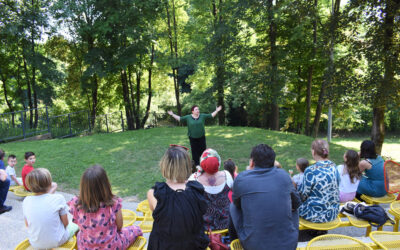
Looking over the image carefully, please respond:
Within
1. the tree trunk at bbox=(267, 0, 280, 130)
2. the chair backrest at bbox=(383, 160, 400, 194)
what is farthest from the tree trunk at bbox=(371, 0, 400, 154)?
the tree trunk at bbox=(267, 0, 280, 130)

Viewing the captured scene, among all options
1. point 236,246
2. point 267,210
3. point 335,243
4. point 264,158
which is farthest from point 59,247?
point 335,243

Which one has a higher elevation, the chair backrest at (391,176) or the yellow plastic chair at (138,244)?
the chair backrest at (391,176)

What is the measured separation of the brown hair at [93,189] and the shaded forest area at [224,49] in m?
8.47

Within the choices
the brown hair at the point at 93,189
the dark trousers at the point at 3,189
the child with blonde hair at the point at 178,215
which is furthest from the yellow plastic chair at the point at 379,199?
the dark trousers at the point at 3,189

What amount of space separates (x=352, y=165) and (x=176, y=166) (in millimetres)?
2928

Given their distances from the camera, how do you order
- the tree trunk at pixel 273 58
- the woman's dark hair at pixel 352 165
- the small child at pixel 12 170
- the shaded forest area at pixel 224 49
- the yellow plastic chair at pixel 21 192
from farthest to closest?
the tree trunk at pixel 273 58 < the shaded forest area at pixel 224 49 < the small child at pixel 12 170 < the yellow plastic chair at pixel 21 192 < the woman's dark hair at pixel 352 165

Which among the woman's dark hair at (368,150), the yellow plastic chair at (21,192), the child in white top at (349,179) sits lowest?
the yellow plastic chair at (21,192)

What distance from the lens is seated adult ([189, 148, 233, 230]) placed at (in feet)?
10.1

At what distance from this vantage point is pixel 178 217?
2.24 meters

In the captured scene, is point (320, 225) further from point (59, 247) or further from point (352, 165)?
point (59, 247)

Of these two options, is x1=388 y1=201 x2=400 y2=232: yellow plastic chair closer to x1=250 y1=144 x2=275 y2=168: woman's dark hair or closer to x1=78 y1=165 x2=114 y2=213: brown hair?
x1=250 y1=144 x2=275 y2=168: woman's dark hair

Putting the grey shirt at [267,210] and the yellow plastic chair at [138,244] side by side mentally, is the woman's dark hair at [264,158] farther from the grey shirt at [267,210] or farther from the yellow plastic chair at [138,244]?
the yellow plastic chair at [138,244]

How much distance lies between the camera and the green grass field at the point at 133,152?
709 centimetres

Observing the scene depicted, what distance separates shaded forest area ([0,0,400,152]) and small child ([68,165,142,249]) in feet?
27.6
